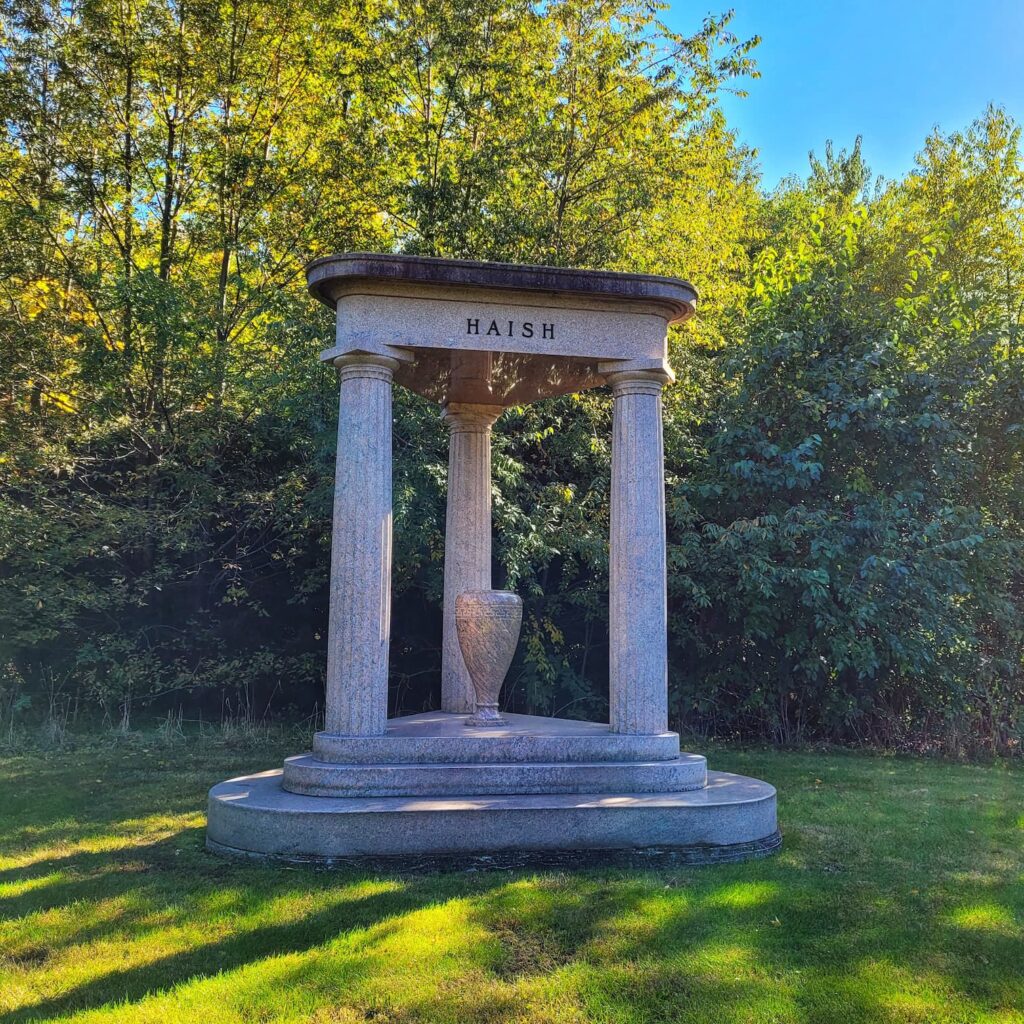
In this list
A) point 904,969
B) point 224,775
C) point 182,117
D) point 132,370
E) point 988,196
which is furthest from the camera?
point 988,196

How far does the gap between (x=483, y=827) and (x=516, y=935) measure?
4.82 feet

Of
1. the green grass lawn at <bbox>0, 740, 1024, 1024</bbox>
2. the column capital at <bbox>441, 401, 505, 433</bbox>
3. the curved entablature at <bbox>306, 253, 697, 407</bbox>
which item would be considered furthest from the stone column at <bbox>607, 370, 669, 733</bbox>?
the column capital at <bbox>441, 401, 505, 433</bbox>

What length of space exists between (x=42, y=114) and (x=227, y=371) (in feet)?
15.6

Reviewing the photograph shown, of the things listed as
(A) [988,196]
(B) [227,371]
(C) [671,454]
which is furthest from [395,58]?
(A) [988,196]

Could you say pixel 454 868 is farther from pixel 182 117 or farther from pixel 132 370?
pixel 182 117

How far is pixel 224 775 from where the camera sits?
10.5 meters

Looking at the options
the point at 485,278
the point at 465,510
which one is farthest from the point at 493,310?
the point at 465,510

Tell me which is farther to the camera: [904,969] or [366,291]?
[366,291]

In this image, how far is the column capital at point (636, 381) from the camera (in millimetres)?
8109

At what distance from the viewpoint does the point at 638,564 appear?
7.90 metres

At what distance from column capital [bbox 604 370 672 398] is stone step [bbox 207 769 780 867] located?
135 inches

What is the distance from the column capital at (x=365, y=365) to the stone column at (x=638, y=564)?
1.99 meters

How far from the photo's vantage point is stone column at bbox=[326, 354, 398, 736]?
7.42 m

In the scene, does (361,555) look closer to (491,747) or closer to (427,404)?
(491,747)
